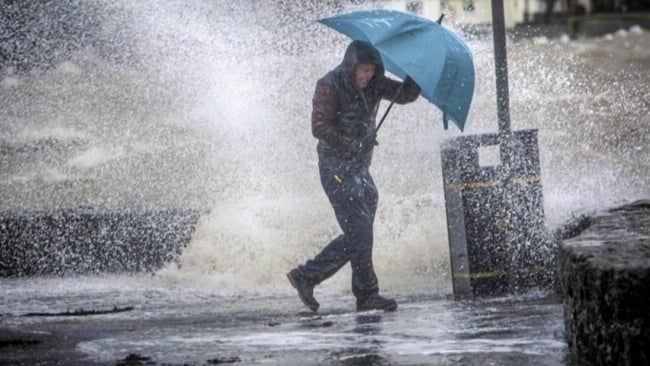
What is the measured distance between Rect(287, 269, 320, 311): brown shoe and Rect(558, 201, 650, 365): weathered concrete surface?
9.36 ft

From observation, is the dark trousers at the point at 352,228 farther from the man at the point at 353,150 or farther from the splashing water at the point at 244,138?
the splashing water at the point at 244,138

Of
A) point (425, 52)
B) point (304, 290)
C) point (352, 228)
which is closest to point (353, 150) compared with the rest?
point (352, 228)

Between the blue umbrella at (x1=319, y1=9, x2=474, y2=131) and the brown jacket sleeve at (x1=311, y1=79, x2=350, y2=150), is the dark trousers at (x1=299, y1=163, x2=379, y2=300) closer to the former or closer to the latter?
the brown jacket sleeve at (x1=311, y1=79, x2=350, y2=150)

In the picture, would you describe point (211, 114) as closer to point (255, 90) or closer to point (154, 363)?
point (255, 90)

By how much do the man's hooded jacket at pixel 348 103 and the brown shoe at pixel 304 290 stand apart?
86 centimetres

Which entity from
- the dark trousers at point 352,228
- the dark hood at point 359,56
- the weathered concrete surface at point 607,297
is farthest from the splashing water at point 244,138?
the weathered concrete surface at point 607,297

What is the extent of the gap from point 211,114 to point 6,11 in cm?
482

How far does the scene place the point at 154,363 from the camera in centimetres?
671

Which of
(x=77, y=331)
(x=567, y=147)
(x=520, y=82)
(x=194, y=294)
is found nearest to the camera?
(x=77, y=331)

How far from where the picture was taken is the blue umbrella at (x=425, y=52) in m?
8.48

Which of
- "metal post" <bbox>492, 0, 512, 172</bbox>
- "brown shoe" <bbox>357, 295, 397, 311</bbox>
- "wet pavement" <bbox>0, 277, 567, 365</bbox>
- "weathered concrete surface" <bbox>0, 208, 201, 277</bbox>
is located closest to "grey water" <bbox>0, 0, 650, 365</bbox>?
"wet pavement" <bbox>0, 277, 567, 365</bbox>

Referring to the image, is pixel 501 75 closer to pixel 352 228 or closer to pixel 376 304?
pixel 352 228

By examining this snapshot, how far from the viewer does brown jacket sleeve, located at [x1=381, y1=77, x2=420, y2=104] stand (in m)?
8.92

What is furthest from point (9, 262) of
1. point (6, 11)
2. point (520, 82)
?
point (520, 82)
